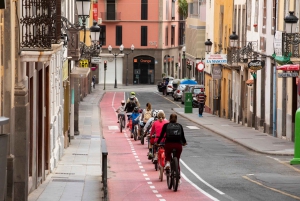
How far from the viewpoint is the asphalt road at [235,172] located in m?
20.4

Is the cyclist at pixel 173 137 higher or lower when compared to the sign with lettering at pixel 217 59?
lower

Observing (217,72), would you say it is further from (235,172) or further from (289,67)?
(235,172)

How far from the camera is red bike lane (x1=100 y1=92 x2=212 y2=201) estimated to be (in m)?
20.4

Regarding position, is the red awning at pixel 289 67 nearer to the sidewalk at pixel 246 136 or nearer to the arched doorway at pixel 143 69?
the sidewalk at pixel 246 136

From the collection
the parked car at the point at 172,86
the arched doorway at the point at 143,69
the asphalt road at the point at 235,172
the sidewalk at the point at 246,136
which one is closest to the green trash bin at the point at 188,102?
the sidewalk at the point at 246,136

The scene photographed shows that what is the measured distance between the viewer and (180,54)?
11469cm

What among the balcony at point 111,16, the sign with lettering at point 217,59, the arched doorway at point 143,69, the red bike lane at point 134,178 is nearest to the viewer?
the red bike lane at point 134,178

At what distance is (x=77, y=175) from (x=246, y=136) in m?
17.7

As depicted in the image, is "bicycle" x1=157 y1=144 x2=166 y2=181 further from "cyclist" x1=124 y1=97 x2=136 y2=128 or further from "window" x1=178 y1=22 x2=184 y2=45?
"window" x1=178 y1=22 x2=184 y2=45

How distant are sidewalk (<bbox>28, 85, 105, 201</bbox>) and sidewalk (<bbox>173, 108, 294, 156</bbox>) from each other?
5966 millimetres

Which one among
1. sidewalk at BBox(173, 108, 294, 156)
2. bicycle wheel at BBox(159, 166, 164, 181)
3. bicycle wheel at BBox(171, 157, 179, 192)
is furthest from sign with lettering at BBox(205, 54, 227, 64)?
bicycle wheel at BBox(171, 157, 179, 192)

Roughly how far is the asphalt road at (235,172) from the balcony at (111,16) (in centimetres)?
6511

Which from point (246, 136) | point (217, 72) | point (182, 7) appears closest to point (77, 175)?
point (246, 136)

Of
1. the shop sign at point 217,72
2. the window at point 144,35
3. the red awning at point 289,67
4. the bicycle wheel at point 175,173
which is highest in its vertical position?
the window at point 144,35
